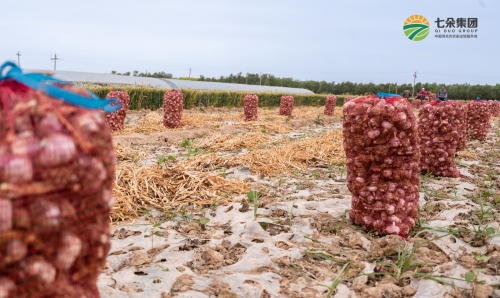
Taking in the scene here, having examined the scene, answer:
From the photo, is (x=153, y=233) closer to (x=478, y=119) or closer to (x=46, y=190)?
(x=46, y=190)

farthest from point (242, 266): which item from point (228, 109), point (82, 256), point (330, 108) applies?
point (228, 109)

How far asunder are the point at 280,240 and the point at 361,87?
177ft

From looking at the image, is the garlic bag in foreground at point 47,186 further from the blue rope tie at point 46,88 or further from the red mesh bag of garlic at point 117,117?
the red mesh bag of garlic at point 117,117

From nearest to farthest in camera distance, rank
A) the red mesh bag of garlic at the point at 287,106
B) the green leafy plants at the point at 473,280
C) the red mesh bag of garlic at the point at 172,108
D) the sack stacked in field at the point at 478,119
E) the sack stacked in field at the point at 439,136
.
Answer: the green leafy plants at the point at 473,280, the sack stacked in field at the point at 439,136, the sack stacked in field at the point at 478,119, the red mesh bag of garlic at the point at 172,108, the red mesh bag of garlic at the point at 287,106

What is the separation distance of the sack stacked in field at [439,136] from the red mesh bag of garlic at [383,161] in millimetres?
2411

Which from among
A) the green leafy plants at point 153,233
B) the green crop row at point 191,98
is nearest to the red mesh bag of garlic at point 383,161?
the green leafy plants at point 153,233

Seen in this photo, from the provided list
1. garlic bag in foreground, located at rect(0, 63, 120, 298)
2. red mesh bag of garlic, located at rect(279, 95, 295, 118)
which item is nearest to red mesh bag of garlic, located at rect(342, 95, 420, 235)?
garlic bag in foreground, located at rect(0, 63, 120, 298)

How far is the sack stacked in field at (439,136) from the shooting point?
4.73m

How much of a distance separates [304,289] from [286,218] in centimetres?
113

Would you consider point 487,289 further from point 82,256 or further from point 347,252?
point 82,256

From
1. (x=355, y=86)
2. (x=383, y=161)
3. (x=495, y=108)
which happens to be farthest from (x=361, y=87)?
(x=383, y=161)

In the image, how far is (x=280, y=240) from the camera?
2.69m

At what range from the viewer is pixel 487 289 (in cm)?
194

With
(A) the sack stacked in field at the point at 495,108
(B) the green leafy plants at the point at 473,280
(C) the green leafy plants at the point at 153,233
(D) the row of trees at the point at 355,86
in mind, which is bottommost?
(C) the green leafy plants at the point at 153,233
